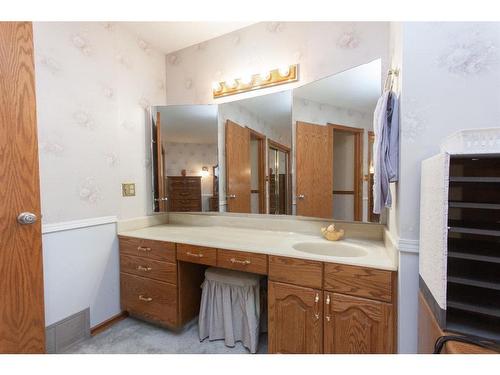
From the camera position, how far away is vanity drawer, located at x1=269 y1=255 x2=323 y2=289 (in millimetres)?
1198

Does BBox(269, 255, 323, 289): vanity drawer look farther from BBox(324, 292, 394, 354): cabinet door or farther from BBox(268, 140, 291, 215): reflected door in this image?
BBox(268, 140, 291, 215): reflected door

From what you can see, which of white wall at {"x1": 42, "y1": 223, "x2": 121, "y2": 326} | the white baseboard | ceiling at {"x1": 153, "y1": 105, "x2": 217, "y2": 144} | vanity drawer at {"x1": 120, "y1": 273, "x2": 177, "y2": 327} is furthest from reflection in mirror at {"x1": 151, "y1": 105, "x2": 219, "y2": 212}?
vanity drawer at {"x1": 120, "y1": 273, "x2": 177, "y2": 327}

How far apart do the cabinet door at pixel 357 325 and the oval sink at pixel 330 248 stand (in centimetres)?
35

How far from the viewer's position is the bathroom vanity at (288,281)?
3.59ft

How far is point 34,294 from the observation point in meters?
1.17

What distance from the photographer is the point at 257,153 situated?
186cm

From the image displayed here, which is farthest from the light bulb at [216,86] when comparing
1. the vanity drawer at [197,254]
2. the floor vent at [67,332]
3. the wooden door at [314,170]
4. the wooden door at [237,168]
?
the floor vent at [67,332]

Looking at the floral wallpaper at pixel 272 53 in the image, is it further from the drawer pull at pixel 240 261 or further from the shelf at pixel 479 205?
the drawer pull at pixel 240 261

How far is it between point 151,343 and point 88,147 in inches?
55.5

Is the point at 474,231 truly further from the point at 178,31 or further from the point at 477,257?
the point at 178,31

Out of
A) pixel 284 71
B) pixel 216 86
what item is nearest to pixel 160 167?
pixel 216 86

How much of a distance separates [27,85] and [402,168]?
176 cm

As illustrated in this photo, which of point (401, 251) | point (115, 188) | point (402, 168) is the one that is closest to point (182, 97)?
point (115, 188)

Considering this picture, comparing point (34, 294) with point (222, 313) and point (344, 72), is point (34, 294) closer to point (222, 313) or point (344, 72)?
point (222, 313)
